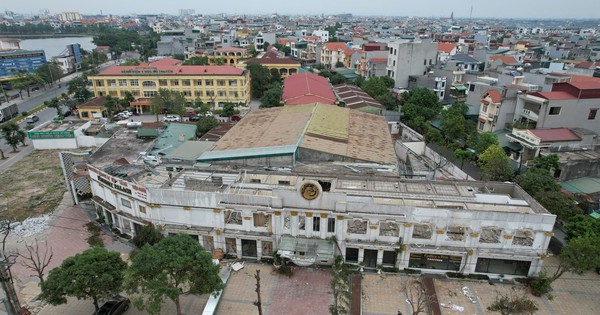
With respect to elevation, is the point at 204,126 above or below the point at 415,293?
above

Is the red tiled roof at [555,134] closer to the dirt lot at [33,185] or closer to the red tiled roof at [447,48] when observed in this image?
the dirt lot at [33,185]

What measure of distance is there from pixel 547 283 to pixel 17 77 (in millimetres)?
103873

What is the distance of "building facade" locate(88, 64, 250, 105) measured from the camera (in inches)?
2803

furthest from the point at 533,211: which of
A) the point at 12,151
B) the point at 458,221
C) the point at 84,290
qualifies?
the point at 12,151

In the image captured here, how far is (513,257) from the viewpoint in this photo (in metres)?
25.3

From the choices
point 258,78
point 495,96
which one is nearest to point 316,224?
point 495,96

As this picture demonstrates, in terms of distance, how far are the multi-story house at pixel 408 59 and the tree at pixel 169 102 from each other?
142 ft

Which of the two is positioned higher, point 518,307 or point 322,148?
point 322,148

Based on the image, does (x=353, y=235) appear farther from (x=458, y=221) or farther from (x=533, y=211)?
(x=533, y=211)

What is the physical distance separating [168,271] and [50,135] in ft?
144

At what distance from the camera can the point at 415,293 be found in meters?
25.0

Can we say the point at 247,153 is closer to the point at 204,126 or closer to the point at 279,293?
the point at 279,293

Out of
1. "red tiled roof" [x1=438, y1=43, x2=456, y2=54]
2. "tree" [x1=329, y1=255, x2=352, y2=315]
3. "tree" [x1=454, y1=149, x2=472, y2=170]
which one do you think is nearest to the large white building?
"tree" [x1=329, y1=255, x2=352, y2=315]

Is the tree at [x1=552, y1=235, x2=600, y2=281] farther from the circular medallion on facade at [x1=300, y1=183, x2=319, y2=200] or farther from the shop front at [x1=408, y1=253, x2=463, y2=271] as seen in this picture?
the circular medallion on facade at [x1=300, y1=183, x2=319, y2=200]
